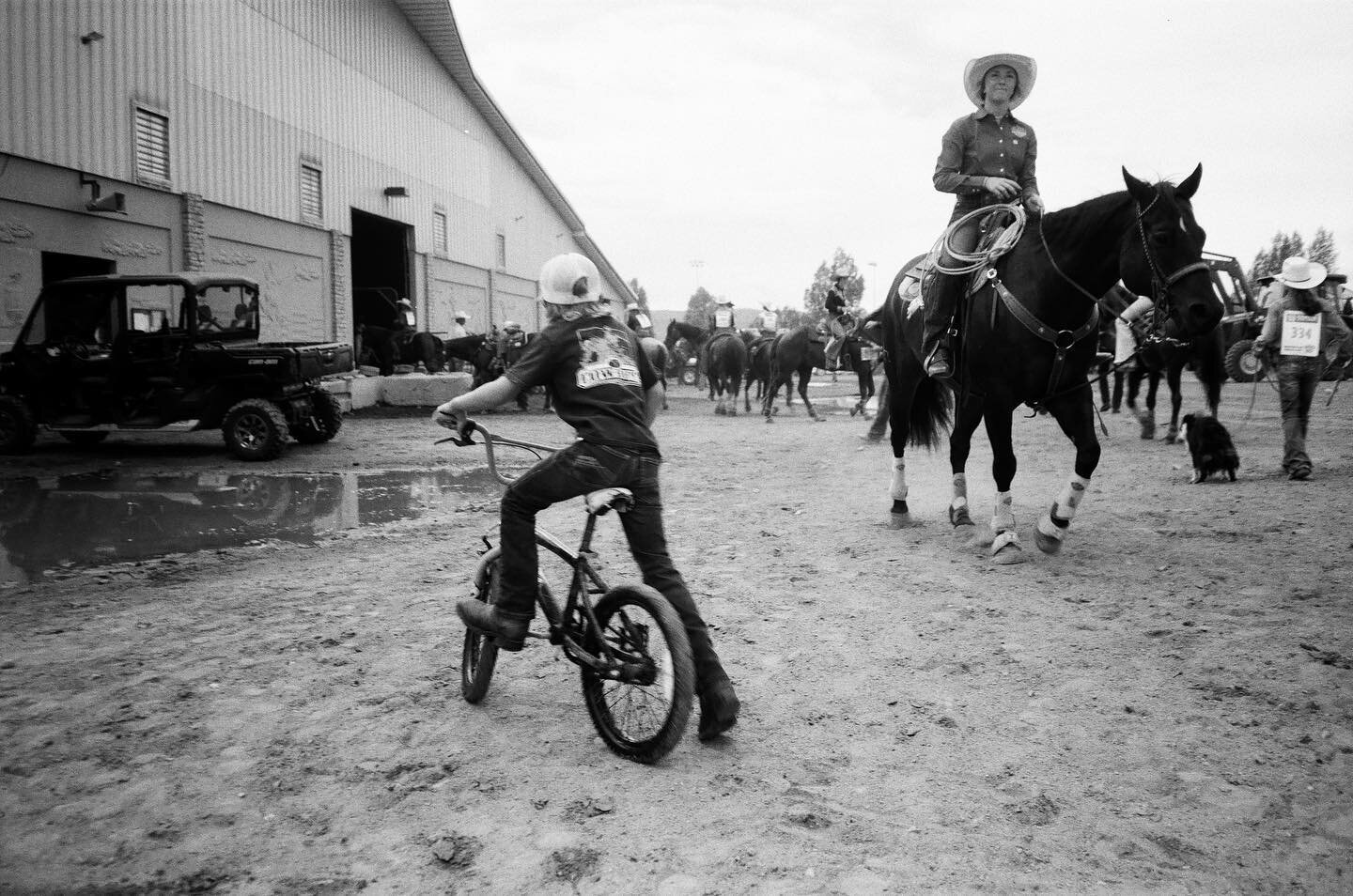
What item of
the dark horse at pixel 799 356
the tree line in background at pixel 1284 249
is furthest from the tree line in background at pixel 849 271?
the dark horse at pixel 799 356

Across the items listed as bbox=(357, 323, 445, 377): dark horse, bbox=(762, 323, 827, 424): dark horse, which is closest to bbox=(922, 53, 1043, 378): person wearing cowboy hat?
bbox=(762, 323, 827, 424): dark horse

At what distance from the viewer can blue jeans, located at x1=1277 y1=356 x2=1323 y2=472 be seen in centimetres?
912

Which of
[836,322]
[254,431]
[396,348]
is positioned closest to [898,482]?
[254,431]

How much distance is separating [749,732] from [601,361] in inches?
61.3

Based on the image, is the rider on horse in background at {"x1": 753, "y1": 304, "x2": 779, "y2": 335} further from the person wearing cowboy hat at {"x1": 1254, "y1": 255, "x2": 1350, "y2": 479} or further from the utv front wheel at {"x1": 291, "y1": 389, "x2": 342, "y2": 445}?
the person wearing cowboy hat at {"x1": 1254, "y1": 255, "x2": 1350, "y2": 479}

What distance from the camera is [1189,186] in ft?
18.8

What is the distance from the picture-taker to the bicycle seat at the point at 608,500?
338 centimetres

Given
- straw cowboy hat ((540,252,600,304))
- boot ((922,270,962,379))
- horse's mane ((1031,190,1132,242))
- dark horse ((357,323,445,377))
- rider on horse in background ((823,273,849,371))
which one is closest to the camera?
straw cowboy hat ((540,252,600,304))

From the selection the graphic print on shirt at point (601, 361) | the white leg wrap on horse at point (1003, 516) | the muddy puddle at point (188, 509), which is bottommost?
the muddy puddle at point (188, 509)

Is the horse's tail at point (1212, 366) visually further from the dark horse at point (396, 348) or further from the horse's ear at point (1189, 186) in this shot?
the dark horse at point (396, 348)

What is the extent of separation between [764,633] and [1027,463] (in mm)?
7324

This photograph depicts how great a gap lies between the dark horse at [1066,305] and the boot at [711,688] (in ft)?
11.0

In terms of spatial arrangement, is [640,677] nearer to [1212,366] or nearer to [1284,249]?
A: [1212,366]

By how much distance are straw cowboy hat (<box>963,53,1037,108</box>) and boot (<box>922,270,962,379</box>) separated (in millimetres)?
1445
